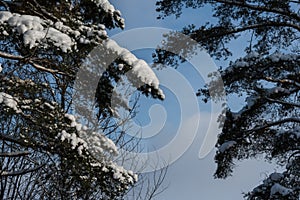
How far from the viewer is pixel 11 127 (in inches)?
348

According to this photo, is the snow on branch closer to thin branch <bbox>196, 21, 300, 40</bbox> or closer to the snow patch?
the snow patch

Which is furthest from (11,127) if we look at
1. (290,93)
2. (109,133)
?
(290,93)

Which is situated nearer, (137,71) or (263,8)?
(137,71)

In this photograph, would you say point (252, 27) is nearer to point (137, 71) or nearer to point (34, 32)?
point (137, 71)

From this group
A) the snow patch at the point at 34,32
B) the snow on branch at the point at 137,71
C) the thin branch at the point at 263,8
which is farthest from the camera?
the thin branch at the point at 263,8

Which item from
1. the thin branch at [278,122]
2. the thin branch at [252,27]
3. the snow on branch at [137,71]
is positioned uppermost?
the thin branch at [252,27]

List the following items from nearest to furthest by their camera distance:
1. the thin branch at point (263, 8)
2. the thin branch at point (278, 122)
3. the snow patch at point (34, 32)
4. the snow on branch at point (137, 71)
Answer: the snow patch at point (34, 32) → the snow on branch at point (137, 71) → the thin branch at point (263, 8) → the thin branch at point (278, 122)

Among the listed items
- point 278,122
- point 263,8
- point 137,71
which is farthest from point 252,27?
point 137,71

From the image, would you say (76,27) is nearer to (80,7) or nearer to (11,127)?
(80,7)

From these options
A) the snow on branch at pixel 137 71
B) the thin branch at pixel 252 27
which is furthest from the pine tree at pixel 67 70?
the thin branch at pixel 252 27

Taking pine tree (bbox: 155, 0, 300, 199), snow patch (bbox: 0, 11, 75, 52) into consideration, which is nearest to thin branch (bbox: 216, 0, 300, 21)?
pine tree (bbox: 155, 0, 300, 199)

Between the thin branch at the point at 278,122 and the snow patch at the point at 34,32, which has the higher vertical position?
the thin branch at the point at 278,122

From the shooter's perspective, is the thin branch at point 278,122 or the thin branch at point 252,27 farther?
the thin branch at point 278,122

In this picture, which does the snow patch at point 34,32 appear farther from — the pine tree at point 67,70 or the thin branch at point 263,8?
the thin branch at point 263,8
